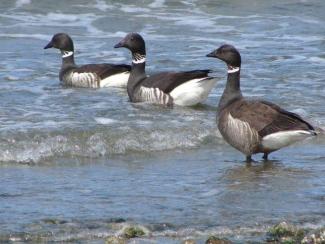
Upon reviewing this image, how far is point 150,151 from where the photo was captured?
10859 mm

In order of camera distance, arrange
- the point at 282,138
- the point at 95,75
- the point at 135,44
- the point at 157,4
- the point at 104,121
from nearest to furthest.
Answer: the point at 282,138
the point at 104,121
the point at 135,44
the point at 95,75
the point at 157,4

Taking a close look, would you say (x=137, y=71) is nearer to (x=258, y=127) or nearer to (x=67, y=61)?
(x=67, y=61)

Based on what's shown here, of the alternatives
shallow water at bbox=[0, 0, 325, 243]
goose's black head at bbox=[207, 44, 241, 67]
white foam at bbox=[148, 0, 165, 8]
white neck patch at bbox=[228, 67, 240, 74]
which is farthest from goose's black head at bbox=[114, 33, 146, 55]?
white foam at bbox=[148, 0, 165, 8]

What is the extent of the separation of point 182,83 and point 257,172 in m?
4.53

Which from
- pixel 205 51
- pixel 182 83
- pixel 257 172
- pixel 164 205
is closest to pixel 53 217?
pixel 164 205

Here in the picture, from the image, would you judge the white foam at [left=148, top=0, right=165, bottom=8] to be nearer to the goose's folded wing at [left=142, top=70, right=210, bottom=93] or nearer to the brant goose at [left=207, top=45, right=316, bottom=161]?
the goose's folded wing at [left=142, top=70, right=210, bottom=93]

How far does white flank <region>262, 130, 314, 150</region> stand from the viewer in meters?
9.86

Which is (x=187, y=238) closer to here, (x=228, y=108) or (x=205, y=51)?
(x=228, y=108)

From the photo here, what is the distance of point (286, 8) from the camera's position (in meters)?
23.2

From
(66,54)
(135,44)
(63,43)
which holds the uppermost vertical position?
(135,44)

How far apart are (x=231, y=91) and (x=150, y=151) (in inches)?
43.4

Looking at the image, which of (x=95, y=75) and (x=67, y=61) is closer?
(x=95, y=75)

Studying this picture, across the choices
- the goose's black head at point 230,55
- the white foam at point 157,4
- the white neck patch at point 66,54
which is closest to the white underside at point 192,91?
the goose's black head at point 230,55

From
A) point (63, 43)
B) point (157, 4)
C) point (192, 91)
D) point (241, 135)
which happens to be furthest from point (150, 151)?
point (157, 4)
